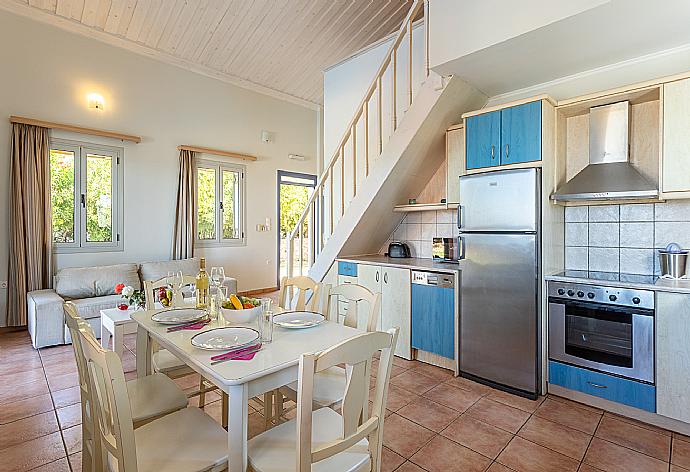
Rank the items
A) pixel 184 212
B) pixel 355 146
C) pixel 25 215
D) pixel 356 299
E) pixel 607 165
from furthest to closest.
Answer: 1. pixel 184 212
2. pixel 25 215
3. pixel 355 146
4. pixel 607 165
5. pixel 356 299

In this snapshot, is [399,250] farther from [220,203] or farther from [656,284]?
[220,203]

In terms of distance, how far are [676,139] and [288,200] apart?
5910 millimetres

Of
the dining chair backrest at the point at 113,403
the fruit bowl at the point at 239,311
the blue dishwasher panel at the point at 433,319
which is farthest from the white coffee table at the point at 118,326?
the blue dishwasher panel at the point at 433,319

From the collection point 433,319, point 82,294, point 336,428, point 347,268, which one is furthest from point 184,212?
point 336,428

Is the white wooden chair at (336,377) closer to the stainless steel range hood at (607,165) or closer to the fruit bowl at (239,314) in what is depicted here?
the fruit bowl at (239,314)

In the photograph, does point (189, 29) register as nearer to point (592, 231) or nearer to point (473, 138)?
point (473, 138)

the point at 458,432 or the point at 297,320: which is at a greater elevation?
the point at 297,320

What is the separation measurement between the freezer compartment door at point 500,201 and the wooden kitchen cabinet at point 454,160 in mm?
239

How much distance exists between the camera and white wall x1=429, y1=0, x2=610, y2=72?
2.37 meters

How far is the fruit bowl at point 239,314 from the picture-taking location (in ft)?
6.22

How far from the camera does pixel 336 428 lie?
157 centimetres

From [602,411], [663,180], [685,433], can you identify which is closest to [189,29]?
[663,180]

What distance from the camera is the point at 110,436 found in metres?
1.33

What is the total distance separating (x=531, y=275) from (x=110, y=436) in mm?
2682
